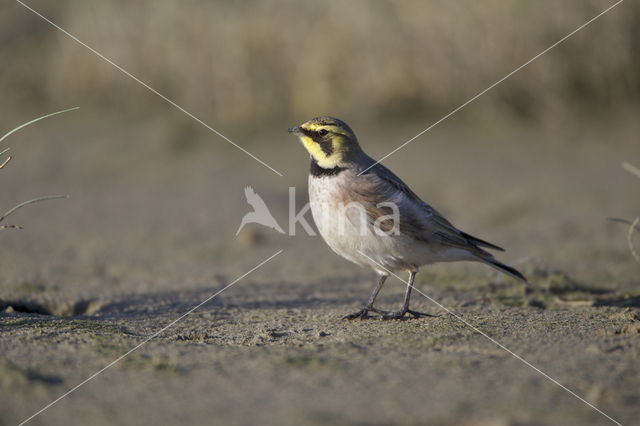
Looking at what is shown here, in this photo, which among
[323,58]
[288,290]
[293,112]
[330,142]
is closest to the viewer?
[330,142]

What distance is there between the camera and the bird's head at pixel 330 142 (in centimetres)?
379

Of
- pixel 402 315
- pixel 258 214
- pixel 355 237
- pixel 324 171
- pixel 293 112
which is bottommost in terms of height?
pixel 402 315

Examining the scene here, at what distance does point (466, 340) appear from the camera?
115 inches

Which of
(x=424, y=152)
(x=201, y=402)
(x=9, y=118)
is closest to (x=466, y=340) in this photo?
(x=201, y=402)

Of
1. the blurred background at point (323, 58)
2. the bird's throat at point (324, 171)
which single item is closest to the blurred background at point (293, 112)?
the blurred background at point (323, 58)

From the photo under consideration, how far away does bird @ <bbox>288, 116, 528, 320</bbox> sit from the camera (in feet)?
11.6

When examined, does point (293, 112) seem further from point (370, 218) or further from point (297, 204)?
point (370, 218)

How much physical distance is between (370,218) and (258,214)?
11.1 ft

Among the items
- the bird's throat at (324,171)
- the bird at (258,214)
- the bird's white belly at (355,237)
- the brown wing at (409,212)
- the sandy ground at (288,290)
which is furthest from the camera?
the bird at (258,214)

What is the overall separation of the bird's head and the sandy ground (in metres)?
0.84

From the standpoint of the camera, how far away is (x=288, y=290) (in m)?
4.43

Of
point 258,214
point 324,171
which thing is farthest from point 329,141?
point 258,214

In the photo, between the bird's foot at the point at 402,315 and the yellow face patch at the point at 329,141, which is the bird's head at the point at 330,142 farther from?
the bird's foot at the point at 402,315

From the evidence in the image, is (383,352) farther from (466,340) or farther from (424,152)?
(424,152)
